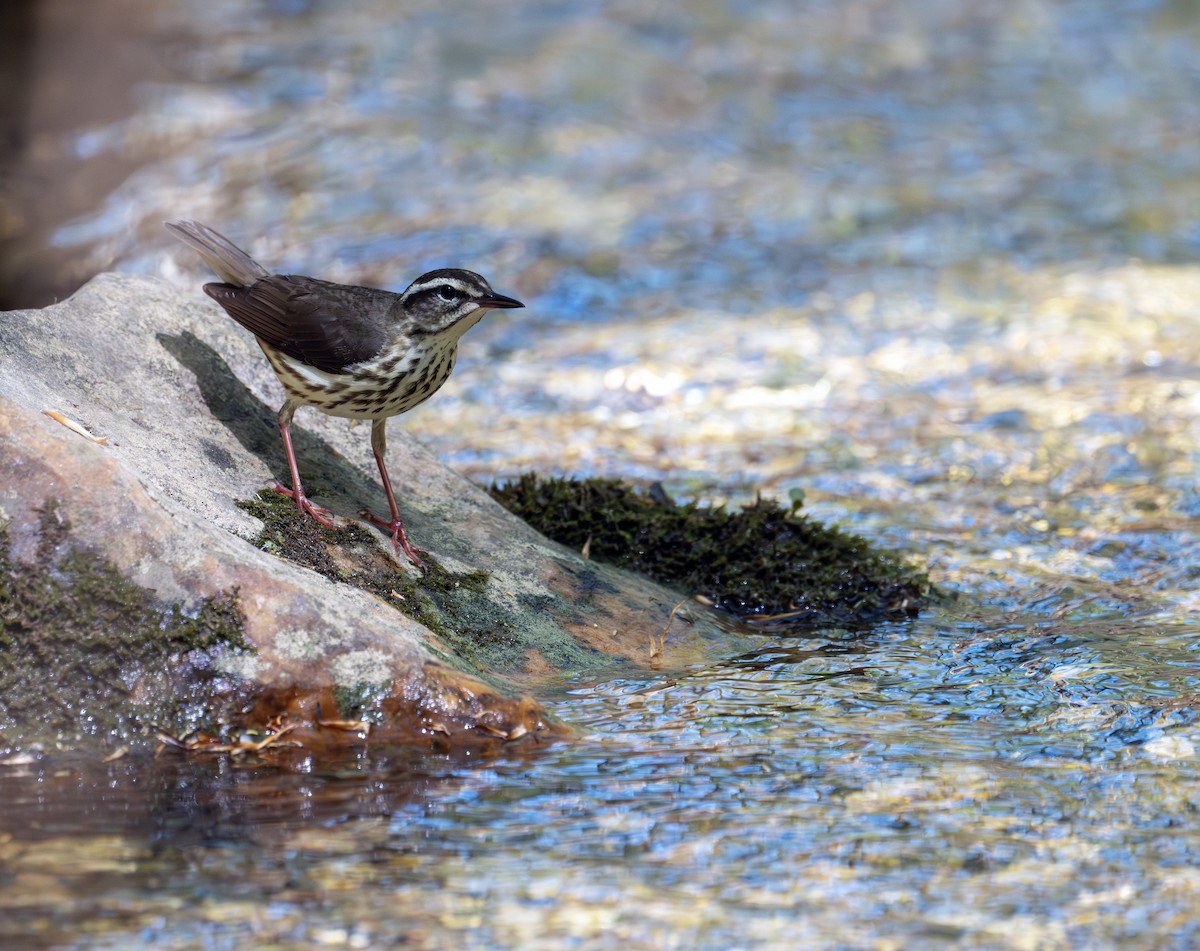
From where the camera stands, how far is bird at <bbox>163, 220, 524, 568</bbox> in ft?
21.3

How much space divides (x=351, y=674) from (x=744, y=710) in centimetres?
156

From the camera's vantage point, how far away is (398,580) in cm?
618

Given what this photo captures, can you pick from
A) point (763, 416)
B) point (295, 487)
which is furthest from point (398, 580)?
point (763, 416)

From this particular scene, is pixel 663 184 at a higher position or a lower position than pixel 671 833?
higher

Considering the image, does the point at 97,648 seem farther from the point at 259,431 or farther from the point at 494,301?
the point at 494,301

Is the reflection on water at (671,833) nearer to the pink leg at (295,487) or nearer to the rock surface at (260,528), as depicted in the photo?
the rock surface at (260,528)

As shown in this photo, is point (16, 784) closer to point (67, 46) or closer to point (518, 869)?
point (518, 869)

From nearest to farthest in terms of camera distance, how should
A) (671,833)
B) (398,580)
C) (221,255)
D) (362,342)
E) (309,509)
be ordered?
(671,833) < (398,580) < (309,509) < (362,342) < (221,255)

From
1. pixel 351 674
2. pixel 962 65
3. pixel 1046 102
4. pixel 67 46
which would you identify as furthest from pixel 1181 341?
pixel 67 46

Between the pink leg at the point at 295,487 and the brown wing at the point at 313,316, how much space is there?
31 centimetres

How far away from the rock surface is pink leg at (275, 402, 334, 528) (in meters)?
0.15

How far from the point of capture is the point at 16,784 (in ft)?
15.6

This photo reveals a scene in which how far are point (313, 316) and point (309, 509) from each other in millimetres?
955

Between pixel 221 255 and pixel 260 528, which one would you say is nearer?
pixel 260 528
